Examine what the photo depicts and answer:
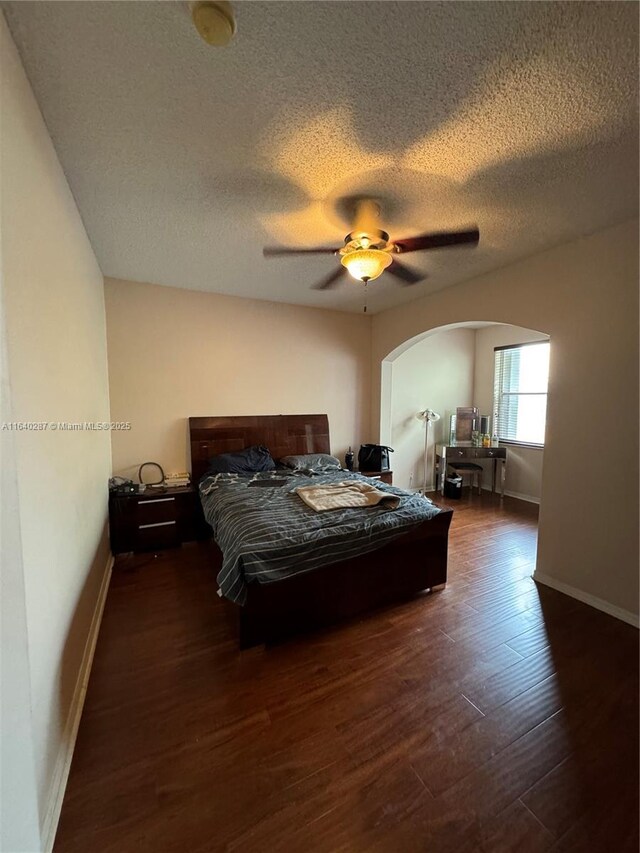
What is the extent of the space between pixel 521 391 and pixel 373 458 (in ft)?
8.35

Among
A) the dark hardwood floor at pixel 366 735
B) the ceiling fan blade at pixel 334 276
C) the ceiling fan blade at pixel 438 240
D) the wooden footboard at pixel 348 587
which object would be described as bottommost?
the dark hardwood floor at pixel 366 735

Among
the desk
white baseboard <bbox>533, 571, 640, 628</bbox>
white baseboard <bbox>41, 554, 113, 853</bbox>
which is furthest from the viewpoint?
the desk

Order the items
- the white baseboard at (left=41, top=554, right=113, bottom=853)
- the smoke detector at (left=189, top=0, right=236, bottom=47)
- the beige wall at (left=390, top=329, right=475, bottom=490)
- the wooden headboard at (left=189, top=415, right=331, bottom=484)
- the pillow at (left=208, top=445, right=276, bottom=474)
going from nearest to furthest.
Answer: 1. the smoke detector at (left=189, top=0, right=236, bottom=47)
2. the white baseboard at (left=41, top=554, right=113, bottom=853)
3. the pillow at (left=208, top=445, right=276, bottom=474)
4. the wooden headboard at (left=189, top=415, right=331, bottom=484)
5. the beige wall at (left=390, top=329, right=475, bottom=490)

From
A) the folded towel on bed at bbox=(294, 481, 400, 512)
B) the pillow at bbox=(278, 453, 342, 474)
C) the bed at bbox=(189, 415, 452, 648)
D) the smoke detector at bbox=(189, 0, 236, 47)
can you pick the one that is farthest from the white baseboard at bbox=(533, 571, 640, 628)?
the smoke detector at bbox=(189, 0, 236, 47)

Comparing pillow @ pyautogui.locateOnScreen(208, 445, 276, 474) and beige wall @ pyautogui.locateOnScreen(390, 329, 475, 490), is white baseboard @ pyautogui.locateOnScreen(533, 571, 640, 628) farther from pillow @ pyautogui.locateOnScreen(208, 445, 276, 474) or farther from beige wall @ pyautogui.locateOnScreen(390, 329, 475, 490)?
pillow @ pyautogui.locateOnScreen(208, 445, 276, 474)

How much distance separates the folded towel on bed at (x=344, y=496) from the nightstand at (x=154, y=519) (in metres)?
1.22

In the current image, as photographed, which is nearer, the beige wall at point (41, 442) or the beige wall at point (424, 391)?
the beige wall at point (41, 442)

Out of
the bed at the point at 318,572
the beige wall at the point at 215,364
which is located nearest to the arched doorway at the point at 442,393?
the beige wall at the point at 215,364

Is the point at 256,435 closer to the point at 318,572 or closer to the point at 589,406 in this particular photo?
the point at 318,572

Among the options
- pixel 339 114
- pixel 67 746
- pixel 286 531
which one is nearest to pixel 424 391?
pixel 286 531

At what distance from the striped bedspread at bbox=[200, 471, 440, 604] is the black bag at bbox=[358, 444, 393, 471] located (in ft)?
4.95

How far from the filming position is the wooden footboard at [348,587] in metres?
1.96

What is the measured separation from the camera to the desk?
4939 mm

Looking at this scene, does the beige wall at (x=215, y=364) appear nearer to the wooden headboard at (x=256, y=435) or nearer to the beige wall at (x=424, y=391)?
the wooden headboard at (x=256, y=435)
